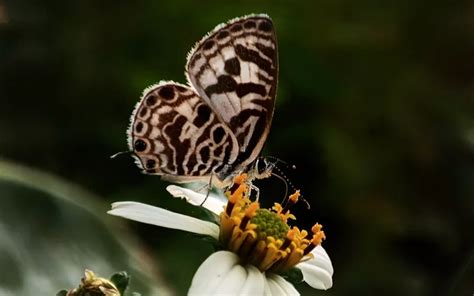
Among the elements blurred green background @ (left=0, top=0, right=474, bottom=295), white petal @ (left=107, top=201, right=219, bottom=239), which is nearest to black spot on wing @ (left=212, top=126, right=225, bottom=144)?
white petal @ (left=107, top=201, right=219, bottom=239)

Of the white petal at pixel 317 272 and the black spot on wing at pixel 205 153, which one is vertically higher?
the black spot on wing at pixel 205 153

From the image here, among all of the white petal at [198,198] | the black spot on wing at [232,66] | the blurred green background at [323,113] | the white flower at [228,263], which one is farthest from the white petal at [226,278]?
the blurred green background at [323,113]

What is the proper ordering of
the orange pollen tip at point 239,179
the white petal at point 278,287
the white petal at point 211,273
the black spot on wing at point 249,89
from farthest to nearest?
the black spot on wing at point 249,89, the orange pollen tip at point 239,179, the white petal at point 278,287, the white petal at point 211,273

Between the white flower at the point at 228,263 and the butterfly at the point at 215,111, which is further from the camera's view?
the butterfly at the point at 215,111

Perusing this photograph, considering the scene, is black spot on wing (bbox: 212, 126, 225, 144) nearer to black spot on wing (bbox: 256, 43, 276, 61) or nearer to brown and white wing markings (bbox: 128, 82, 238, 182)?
brown and white wing markings (bbox: 128, 82, 238, 182)

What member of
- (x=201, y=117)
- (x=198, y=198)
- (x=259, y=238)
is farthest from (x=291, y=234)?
(x=201, y=117)

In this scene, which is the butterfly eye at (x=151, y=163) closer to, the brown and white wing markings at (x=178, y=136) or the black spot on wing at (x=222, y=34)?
the brown and white wing markings at (x=178, y=136)

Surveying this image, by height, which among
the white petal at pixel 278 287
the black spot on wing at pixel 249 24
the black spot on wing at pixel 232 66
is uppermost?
the black spot on wing at pixel 249 24

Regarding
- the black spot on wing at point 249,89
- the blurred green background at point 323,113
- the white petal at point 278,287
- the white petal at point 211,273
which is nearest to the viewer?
the white petal at point 211,273

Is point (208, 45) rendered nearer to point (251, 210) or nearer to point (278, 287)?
point (251, 210)
